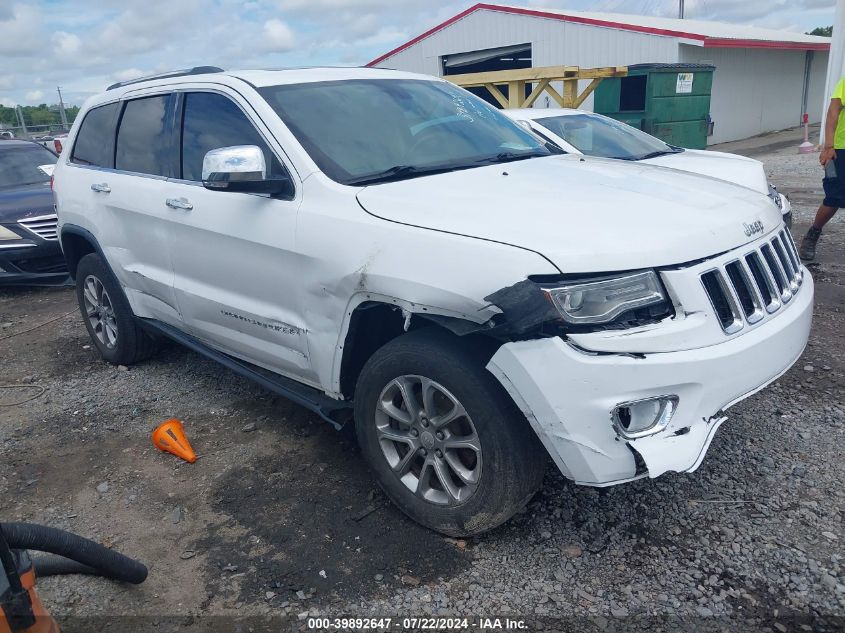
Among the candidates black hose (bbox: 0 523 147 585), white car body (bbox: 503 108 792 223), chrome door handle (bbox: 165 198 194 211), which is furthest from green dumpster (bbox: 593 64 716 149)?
black hose (bbox: 0 523 147 585)

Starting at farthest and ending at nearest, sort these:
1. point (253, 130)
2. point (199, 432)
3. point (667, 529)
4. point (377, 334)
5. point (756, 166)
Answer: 1. point (756, 166)
2. point (199, 432)
3. point (253, 130)
4. point (377, 334)
5. point (667, 529)

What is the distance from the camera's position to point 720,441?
3.43 m

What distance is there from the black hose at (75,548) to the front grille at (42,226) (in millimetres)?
6035

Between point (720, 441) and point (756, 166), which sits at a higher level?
point (756, 166)

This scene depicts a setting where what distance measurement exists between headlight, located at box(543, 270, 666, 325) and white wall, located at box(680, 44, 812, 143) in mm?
19645

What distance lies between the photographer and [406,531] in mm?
2922

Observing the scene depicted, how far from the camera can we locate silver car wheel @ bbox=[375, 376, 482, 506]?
2637mm

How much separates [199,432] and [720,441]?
283 cm

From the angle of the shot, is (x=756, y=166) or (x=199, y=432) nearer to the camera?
(x=199, y=432)

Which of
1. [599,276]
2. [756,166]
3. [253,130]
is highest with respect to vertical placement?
[253,130]

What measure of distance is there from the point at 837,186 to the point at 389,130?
15.5 ft

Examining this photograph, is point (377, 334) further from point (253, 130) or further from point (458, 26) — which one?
point (458, 26)

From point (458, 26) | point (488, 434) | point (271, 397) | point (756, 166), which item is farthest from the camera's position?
point (458, 26)

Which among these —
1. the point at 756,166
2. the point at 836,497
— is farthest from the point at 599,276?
the point at 756,166
